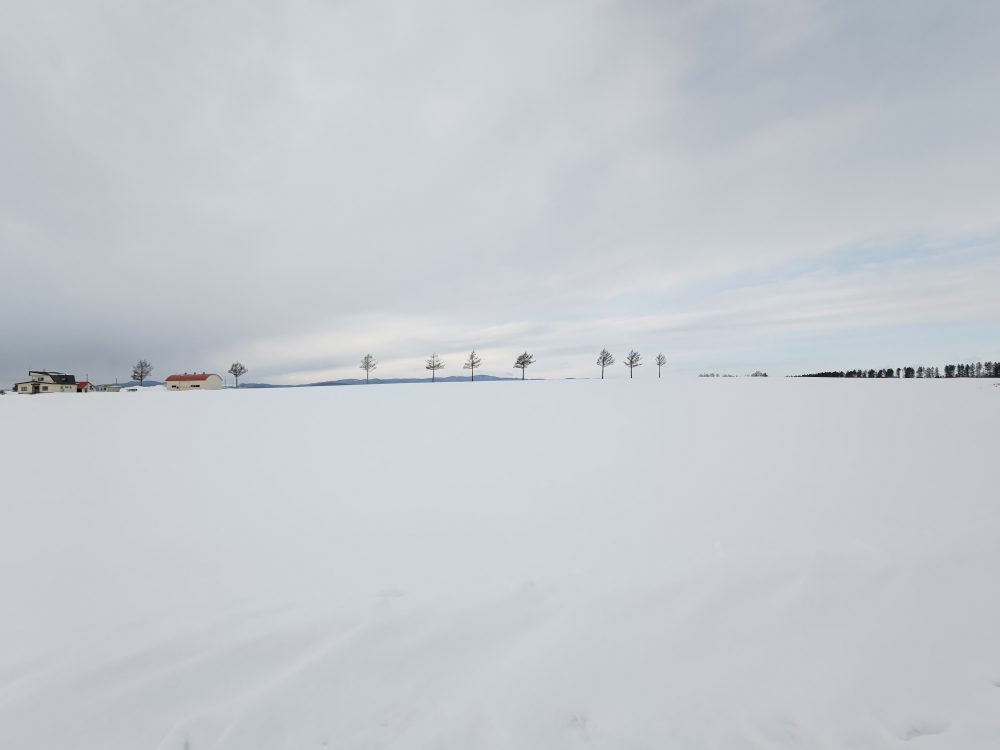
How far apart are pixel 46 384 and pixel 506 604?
9072cm

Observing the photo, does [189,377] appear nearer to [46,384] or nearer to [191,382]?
[191,382]

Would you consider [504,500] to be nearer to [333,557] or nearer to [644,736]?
[333,557]

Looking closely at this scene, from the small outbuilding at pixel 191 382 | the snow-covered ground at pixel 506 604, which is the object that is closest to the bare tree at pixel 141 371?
the small outbuilding at pixel 191 382

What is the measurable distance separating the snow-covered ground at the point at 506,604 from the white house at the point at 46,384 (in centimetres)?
7610

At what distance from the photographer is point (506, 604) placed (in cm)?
414

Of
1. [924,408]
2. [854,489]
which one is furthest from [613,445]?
[924,408]

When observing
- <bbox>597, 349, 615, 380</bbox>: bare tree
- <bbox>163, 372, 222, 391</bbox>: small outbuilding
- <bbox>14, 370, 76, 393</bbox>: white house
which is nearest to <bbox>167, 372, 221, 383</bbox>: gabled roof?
<bbox>163, 372, 222, 391</bbox>: small outbuilding

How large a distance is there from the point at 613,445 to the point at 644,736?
32.1ft

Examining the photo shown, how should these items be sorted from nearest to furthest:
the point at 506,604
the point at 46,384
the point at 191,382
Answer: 1. the point at 506,604
2. the point at 46,384
3. the point at 191,382

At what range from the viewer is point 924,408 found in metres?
17.1

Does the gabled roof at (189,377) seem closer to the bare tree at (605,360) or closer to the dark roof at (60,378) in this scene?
the dark roof at (60,378)

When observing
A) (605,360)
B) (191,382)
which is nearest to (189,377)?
(191,382)

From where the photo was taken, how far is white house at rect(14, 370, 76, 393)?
60.6 metres

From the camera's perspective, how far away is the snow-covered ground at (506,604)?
285cm
